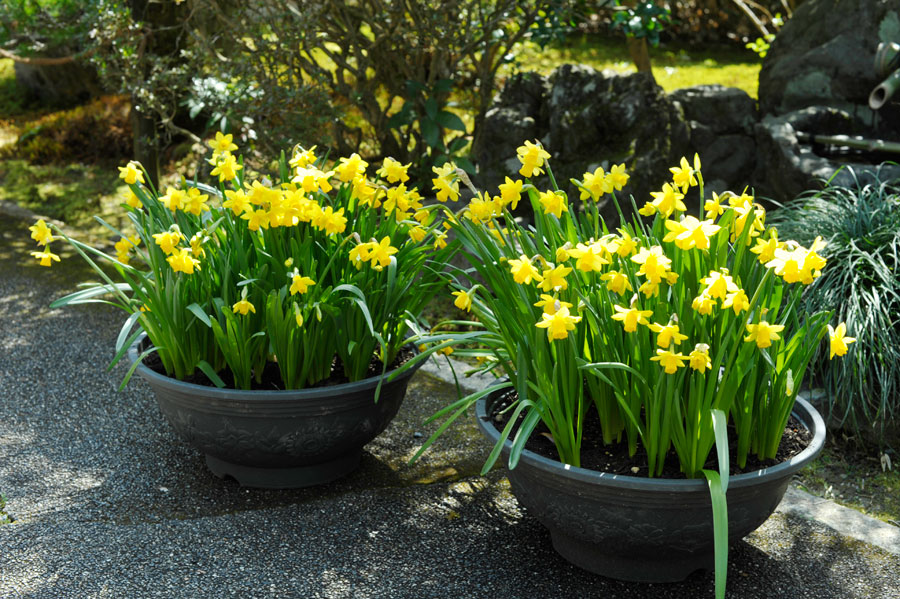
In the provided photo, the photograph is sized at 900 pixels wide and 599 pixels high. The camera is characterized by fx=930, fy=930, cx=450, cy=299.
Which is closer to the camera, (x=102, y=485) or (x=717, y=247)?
(x=717, y=247)

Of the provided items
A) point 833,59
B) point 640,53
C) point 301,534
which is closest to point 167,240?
point 301,534

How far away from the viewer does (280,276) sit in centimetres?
251

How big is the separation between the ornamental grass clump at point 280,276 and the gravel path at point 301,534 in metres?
0.36

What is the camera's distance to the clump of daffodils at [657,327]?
1925mm

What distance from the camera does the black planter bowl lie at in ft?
8.05

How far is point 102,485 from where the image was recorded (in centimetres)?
272

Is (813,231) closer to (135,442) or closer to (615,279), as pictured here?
(615,279)

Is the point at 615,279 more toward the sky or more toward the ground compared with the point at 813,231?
more toward the sky

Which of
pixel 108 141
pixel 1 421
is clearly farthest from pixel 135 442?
pixel 108 141

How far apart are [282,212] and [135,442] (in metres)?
1.11

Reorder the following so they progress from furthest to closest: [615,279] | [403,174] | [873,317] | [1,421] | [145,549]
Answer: [1,421] → [873,317] → [403,174] → [145,549] → [615,279]

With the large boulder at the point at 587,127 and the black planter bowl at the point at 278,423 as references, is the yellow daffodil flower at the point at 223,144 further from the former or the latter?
the large boulder at the point at 587,127

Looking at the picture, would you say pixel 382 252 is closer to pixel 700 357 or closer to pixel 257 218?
pixel 257 218

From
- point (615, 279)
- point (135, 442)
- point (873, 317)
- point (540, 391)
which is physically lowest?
point (135, 442)
